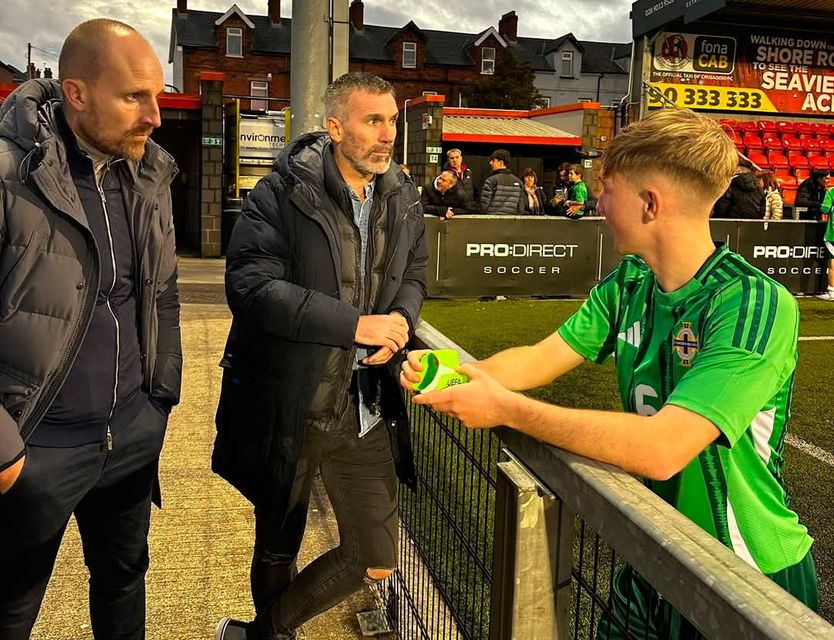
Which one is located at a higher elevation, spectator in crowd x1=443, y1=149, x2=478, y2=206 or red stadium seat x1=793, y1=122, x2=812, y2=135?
red stadium seat x1=793, y1=122, x2=812, y2=135

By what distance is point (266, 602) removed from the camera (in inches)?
115

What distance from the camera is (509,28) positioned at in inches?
2506

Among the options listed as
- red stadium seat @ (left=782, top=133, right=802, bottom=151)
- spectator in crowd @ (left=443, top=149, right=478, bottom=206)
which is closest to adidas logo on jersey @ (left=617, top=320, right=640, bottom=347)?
spectator in crowd @ (left=443, top=149, right=478, bottom=206)

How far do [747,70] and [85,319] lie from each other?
27224 millimetres

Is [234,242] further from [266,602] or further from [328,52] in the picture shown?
[328,52]

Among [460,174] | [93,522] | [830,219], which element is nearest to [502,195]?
[460,174]

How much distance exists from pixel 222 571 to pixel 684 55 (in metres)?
24.8

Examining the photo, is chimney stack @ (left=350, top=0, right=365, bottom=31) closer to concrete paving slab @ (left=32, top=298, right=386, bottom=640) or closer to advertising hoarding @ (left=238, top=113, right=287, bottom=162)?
advertising hoarding @ (left=238, top=113, right=287, bottom=162)

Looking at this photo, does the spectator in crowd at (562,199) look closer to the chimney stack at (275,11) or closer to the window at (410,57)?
the window at (410,57)

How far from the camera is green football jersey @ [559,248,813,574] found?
1525 mm

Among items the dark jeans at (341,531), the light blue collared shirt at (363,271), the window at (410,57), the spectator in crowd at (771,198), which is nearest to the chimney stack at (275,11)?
the window at (410,57)

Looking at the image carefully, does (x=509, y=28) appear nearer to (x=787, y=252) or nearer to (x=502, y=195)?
(x=787, y=252)

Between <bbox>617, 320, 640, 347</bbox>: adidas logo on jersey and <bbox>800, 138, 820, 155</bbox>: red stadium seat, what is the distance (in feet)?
94.2

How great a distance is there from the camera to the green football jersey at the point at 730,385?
1.53 m
